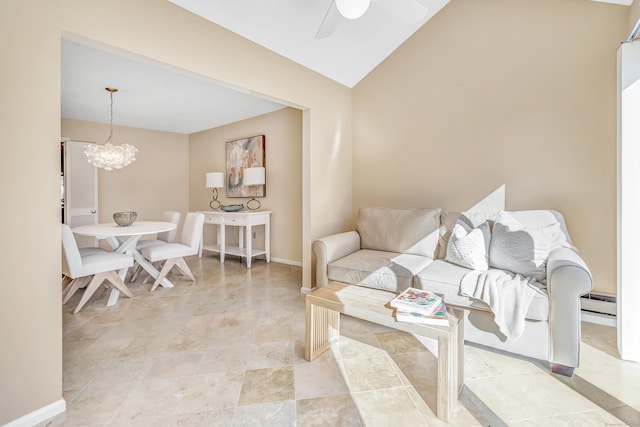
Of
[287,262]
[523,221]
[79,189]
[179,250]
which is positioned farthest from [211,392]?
[79,189]

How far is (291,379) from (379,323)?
24.8 inches

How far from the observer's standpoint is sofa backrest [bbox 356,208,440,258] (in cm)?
279

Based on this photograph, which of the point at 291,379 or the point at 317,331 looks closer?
the point at 291,379

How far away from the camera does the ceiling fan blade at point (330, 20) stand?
6.53ft

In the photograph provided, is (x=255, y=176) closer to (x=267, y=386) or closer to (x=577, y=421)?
(x=267, y=386)

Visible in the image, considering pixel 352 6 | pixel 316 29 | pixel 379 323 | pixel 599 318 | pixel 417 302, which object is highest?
pixel 316 29

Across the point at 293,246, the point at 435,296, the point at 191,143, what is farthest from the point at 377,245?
the point at 191,143

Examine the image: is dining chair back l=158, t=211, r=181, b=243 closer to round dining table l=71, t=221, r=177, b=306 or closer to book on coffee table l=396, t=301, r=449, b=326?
round dining table l=71, t=221, r=177, b=306

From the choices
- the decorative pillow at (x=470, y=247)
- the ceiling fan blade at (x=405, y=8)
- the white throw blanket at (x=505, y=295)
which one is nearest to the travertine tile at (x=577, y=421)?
the white throw blanket at (x=505, y=295)

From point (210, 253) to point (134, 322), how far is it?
2.85m

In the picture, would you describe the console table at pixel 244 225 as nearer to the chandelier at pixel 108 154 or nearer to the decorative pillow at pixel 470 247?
the chandelier at pixel 108 154

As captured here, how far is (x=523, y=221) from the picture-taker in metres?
2.35

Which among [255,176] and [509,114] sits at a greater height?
[509,114]

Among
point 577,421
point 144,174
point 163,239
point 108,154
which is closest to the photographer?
point 577,421
